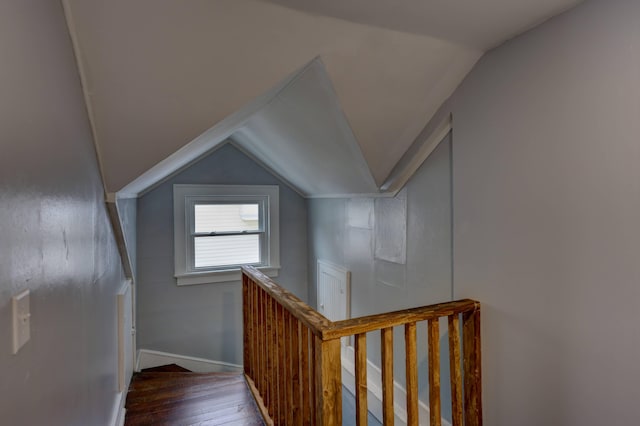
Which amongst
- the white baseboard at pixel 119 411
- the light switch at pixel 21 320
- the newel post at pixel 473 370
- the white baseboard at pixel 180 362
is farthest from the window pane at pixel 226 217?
the light switch at pixel 21 320

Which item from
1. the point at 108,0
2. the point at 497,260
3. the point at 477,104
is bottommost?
the point at 497,260

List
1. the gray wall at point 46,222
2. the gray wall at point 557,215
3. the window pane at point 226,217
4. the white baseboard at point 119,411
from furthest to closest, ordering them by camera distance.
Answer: the window pane at point 226,217 < the white baseboard at point 119,411 < the gray wall at point 557,215 < the gray wall at point 46,222

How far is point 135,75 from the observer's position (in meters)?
1.41

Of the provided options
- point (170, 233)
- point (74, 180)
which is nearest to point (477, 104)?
point (74, 180)

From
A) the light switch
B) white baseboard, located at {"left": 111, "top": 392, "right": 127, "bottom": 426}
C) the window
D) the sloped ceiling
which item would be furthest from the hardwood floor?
the light switch

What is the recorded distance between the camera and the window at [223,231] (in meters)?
3.77

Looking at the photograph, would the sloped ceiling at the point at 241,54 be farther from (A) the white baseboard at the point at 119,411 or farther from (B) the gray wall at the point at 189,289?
(B) the gray wall at the point at 189,289

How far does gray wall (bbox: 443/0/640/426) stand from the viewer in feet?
4.12

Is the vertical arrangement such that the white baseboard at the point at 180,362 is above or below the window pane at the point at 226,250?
below

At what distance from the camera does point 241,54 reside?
1506 millimetres

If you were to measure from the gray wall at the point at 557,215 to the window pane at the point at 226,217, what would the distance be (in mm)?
2741

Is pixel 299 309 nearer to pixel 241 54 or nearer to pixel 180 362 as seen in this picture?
pixel 241 54

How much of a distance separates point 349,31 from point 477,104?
2.52 ft

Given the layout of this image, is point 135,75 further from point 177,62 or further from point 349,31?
point 349,31
